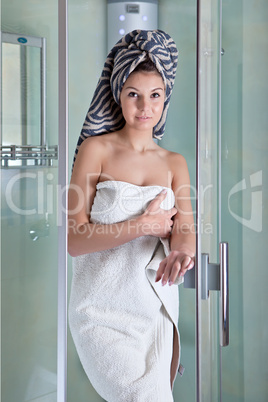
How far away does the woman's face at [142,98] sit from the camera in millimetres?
1021

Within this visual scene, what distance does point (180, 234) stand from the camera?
3.36ft

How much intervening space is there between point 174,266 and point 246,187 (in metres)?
0.24

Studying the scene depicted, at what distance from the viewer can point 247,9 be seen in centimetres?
102

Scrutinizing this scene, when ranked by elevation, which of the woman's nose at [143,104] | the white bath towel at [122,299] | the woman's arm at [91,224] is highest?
the woman's nose at [143,104]

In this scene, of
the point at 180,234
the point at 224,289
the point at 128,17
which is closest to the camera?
the point at 224,289

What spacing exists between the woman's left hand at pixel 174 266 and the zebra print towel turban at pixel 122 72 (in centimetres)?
31

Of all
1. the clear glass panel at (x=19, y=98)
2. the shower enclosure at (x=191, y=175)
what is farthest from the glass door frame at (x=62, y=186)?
the clear glass panel at (x=19, y=98)

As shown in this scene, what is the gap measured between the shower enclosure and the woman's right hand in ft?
0.27

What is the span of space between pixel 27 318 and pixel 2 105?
60cm

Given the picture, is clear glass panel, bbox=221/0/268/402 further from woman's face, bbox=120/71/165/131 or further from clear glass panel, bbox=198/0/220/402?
woman's face, bbox=120/71/165/131

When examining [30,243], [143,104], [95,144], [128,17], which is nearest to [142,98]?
[143,104]

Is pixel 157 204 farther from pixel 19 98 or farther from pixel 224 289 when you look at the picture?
pixel 19 98

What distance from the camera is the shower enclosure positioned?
0.95 m

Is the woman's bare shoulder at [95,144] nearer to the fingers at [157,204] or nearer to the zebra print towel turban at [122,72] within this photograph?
the zebra print towel turban at [122,72]
